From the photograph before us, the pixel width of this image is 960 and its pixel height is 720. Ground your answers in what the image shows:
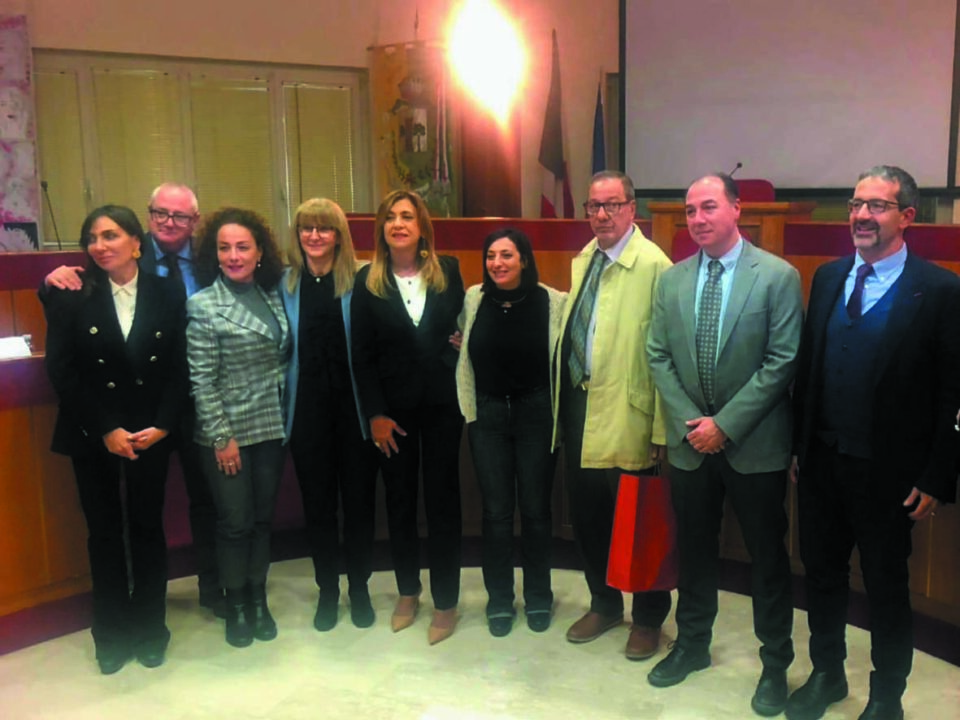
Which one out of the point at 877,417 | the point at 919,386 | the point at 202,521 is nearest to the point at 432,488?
the point at 202,521

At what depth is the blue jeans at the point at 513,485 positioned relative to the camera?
301 cm

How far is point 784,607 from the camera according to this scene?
8.59 feet

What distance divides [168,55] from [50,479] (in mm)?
4580

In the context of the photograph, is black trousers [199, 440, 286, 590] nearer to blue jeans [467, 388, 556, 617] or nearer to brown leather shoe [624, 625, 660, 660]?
blue jeans [467, 388, 556, 617]

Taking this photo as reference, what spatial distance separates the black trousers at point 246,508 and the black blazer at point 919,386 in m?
1.84

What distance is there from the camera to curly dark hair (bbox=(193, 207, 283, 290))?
299 centimetres

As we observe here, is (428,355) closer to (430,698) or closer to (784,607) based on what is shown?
(430,698)

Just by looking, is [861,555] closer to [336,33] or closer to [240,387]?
[240,387]

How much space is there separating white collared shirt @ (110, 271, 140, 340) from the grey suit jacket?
162 cm

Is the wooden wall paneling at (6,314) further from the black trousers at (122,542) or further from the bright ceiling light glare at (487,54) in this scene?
the bright ceiling light glare at (487,54)

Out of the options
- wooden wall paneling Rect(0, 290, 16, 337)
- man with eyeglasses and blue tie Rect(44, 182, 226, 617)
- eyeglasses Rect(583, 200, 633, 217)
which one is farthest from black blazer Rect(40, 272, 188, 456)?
wooden wall paneling Rect(0, 290, 16, 337)

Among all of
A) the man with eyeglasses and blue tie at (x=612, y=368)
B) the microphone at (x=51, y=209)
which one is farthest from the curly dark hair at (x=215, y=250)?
the microphone at (x=51, y=209)

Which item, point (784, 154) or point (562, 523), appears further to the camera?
point (784, 154)

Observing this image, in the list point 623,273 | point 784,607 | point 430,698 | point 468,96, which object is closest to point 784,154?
point 468,96
